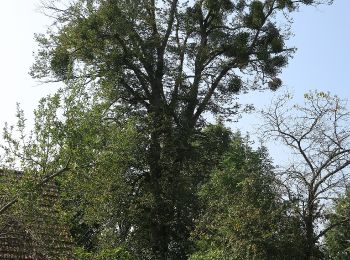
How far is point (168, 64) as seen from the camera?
24.2 metres

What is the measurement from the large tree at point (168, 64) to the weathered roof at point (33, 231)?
837cm

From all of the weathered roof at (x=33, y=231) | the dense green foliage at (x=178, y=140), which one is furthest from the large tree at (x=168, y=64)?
the weathered roof at (x=33, y=231)

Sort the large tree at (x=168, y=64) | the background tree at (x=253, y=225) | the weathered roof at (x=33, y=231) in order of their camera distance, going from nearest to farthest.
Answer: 1. the weathered roof at (x=33, y=231)
2. the background tree at (x=253, y=225)
3. the large tree at (x=168, y=64)

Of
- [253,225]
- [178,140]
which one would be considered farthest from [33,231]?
[178,140]

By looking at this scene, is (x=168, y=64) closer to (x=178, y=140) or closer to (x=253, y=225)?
(x=178, y=140)

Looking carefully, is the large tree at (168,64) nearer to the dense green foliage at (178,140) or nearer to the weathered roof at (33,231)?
the dense green foliage at (178,140)

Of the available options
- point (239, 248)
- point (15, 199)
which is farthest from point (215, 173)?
point (15, 199)

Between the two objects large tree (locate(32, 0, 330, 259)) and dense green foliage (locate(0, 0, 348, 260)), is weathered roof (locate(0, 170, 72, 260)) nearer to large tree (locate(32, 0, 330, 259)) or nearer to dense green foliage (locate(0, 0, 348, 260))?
dense green foliage (locate(0, 0, 348, 260))

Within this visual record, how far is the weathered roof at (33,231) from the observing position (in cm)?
1179

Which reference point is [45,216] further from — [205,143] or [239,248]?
[205,143]

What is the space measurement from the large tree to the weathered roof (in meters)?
8.37

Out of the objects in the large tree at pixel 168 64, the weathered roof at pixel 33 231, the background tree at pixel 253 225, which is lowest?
the weathered roof at pixel 33 231

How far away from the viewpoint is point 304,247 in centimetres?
1432

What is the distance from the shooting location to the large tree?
71.3 feet
